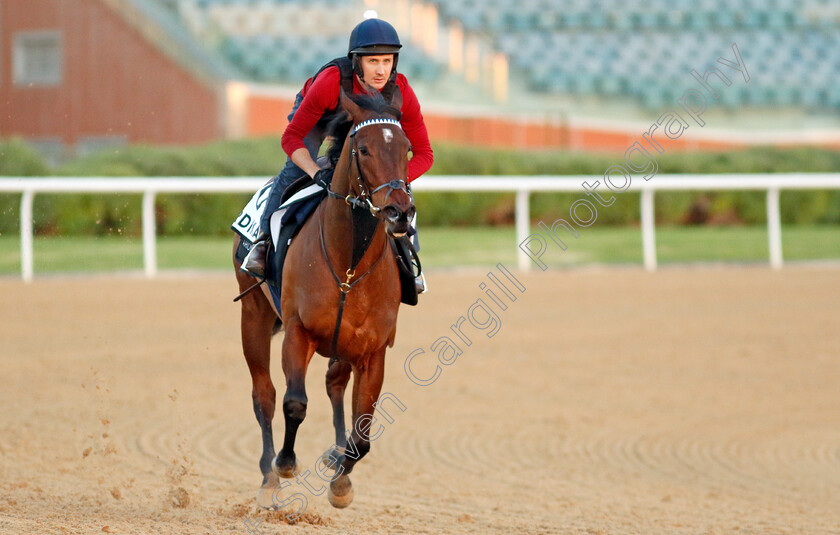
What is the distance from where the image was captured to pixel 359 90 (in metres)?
4.08

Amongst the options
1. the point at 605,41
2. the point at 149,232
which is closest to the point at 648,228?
the point at 149,232

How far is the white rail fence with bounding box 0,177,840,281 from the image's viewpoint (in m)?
11.0

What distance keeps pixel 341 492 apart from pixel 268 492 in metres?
0.36

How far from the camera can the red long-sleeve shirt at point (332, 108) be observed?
4027 mm

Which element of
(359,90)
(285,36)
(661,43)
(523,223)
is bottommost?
(523,223)

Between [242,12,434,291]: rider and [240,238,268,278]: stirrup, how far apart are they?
1.32ft

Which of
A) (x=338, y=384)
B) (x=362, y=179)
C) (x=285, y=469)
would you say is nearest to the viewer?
(x=362, y=179)

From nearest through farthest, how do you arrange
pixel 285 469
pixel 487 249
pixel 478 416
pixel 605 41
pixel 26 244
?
pixel 285 469 → pixel 478 416 → pixel 26 244 → pixel 487 249 → pixel 605 41

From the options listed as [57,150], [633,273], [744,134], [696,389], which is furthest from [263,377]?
[744,134]

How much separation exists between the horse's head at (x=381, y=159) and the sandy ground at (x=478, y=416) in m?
1.27

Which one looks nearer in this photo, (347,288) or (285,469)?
(347,288)

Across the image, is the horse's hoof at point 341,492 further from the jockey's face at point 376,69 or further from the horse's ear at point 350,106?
the jockey's face at point 376,69

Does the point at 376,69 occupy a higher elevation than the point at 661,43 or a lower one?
lower

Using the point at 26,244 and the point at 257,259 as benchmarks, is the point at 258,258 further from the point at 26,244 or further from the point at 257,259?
the point at 26,244
